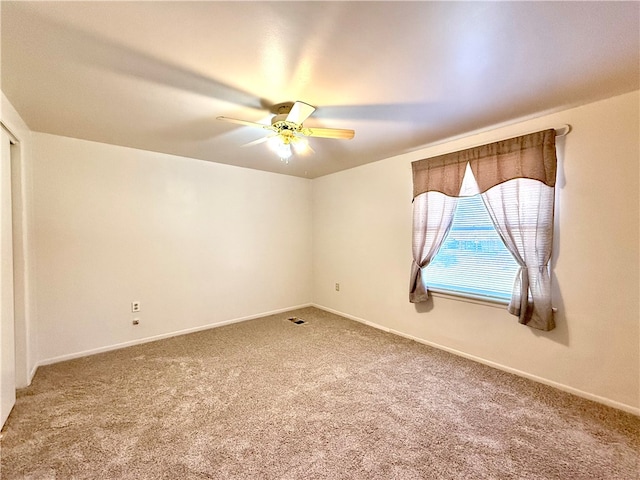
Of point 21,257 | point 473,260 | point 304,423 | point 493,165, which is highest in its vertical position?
point 493,165

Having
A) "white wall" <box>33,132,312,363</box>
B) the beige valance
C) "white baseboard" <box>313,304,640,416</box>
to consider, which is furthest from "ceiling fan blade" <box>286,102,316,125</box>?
"white baseboard" <box>313,304,640,416</box>

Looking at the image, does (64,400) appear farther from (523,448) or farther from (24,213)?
(523,448)

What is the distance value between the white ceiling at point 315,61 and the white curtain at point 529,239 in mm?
659

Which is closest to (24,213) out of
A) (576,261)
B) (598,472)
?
(598,472)

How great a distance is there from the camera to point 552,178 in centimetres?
222

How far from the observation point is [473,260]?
2844 mm

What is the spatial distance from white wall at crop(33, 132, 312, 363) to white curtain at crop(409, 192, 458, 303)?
6.96ft

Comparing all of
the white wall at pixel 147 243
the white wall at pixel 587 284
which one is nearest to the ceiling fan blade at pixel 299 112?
the white wall at pixel 587 284

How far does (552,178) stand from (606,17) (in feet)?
4.05

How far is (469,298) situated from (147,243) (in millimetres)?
3705

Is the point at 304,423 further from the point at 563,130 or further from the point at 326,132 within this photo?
the point at 563,130

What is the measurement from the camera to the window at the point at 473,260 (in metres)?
2.62

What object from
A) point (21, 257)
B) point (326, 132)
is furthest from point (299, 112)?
point (21, 257)

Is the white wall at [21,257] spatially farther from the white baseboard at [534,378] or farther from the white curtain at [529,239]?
the white curtain at [529,239]
